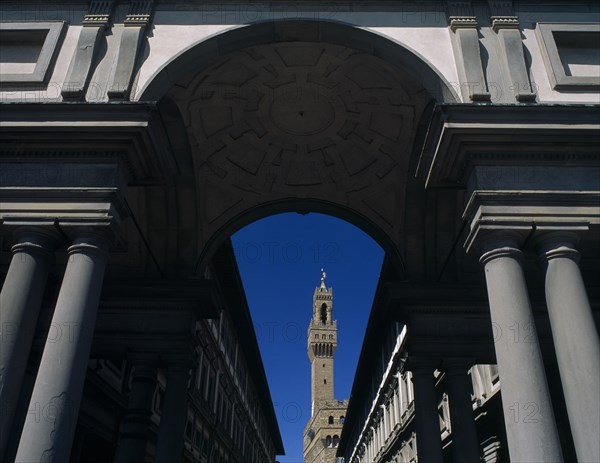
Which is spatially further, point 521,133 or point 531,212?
point 521,133

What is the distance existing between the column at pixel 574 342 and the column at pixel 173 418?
8.70 m

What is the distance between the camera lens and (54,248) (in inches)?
357

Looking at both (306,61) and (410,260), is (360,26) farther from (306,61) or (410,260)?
(410,260)

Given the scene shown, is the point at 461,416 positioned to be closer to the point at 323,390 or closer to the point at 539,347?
the point at 539,347

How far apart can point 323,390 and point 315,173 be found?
90.5 metres

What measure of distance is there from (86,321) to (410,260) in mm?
9106

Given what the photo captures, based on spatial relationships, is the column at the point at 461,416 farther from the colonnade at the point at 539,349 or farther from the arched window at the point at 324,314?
the arched window at the point at 324,314

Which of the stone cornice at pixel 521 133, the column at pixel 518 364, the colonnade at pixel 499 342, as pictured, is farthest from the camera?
the stone cornice at pixel 521 133

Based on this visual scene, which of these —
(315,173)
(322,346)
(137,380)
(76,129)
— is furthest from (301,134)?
(322,346)

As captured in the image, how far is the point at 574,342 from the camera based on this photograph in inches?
302

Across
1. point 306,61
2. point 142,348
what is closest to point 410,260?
point 306,61

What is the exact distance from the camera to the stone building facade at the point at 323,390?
9106 centimetres

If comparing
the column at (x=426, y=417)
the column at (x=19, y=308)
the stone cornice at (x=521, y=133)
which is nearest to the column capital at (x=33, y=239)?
the column at (x=19, y=308)

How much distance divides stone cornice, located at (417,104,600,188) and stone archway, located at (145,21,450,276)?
A: 12.1 ft
